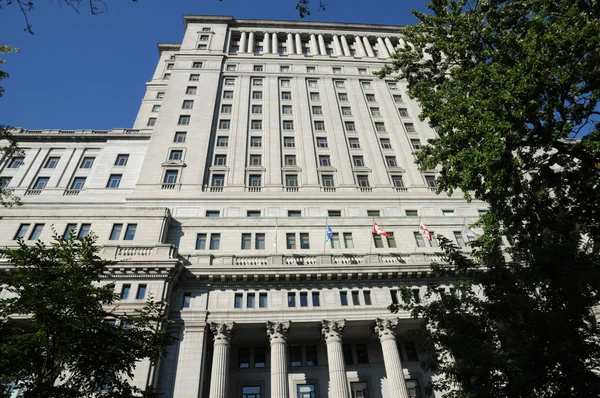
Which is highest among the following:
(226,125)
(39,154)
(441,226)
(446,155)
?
(226,125)

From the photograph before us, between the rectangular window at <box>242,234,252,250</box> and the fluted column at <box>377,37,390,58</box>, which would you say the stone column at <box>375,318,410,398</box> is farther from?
the fluted column at <box>377,37,390,58</box>

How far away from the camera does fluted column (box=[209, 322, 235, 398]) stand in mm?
24641

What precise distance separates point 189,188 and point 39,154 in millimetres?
20952

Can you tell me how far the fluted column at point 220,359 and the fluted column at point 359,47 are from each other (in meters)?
56.4

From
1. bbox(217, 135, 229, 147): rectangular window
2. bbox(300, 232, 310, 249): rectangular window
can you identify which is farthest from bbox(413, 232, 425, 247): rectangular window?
bbox(217, 135, 229, 147): rectangular window

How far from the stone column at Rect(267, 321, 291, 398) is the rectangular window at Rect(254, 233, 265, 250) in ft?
25.5

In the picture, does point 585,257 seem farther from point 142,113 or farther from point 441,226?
point 142,113

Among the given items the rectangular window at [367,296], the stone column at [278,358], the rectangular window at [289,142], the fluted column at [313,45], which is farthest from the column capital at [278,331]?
the fluted column at [313,45]

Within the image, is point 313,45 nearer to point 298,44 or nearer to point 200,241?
point 298,44

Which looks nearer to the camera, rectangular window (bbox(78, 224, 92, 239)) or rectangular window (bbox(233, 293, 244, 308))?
rectangular window (bbox(233, 293, 244, 308))

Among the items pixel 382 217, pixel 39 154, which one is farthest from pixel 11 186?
pixel 382 217

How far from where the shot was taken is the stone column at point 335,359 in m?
25.2

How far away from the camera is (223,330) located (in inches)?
1078

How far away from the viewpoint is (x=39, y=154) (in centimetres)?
4453
